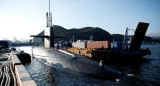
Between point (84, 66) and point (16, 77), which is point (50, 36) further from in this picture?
point (16, 77)

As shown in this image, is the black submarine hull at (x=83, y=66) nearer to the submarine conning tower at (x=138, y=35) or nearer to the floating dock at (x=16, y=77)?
the floating dock at (x=16, y=77)

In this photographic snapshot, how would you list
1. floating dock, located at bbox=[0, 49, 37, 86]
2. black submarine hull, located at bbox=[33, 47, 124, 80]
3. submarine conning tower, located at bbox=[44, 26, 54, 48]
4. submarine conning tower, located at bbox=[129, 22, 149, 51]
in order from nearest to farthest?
floating dock, located at bbox=[0, 49, 37, 86] < black submarine hull, located at bbox=[33, 47, 124, 80] < submarine conning tower, located at bbox=[44, 26, 54, 48] < submarine conning tower, located at bbox=[129, 22, 149, 51]

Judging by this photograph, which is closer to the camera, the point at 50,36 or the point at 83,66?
the point at 83,66

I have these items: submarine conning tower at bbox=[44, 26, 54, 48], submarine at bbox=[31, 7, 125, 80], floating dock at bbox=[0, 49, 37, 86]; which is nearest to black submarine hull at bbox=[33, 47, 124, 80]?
submarine at bbox=[31, 7, 125, 80]

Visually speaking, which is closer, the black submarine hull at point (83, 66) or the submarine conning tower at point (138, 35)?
the black submarine hull at point (83, 66)

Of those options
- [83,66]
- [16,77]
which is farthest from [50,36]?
[16,77]

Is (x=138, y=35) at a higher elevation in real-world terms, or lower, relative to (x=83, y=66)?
higher

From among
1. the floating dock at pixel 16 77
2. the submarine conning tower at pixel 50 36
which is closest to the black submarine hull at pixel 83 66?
the submarine conning tower at pixel 50 36

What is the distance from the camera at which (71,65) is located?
574 inches

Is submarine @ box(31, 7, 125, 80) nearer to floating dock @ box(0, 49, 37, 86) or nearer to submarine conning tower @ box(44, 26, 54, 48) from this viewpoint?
submarine conning tower @ box(44, 26, 54, 48)

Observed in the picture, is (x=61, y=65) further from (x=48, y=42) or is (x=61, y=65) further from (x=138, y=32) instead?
(x=138, y=32)

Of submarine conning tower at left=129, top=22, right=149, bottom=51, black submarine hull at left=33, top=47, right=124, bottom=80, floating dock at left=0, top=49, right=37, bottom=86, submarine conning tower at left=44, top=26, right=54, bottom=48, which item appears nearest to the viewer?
floating dock at left=0, top=49, right=37, bottom=86

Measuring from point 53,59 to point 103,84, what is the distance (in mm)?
8318

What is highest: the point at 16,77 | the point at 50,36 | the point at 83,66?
the point at 50,36
